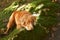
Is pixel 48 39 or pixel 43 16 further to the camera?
pixel 43 16

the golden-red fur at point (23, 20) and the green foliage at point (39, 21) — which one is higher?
the golden-red fur at point (23, 20)

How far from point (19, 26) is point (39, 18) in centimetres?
72

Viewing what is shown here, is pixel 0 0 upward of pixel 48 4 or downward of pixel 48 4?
downward

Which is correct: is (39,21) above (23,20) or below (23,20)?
below

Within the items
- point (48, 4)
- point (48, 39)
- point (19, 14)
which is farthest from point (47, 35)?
point (48, 4)

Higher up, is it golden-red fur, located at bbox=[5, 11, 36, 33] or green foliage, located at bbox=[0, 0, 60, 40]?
golden-red fur, located at bbox=[5, 11, 36, 33]

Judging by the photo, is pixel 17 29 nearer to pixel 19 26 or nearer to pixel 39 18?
pixel 19 26

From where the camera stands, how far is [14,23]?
6617mm

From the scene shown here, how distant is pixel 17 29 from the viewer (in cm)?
619

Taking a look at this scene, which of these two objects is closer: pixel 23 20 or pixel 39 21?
pixel 23 20

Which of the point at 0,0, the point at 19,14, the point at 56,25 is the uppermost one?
the point at 19,14

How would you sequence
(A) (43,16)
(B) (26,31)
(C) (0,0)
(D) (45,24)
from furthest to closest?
1. (C) (0,0)
2. (A) (43,16)
3. (D) (45,24)
4. (B) (26,31)

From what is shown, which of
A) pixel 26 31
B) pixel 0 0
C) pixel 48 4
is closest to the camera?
pixel 26 31

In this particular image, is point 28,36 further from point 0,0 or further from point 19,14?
point 0,0
